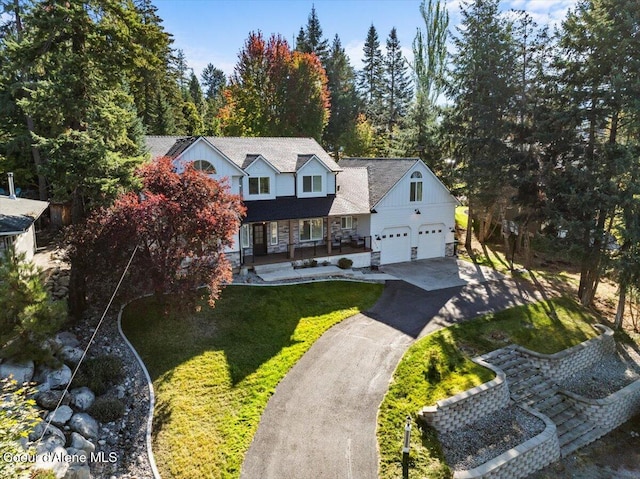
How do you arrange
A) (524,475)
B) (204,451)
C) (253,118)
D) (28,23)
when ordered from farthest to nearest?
(253,118), (28,23), (524,475), (204,451)

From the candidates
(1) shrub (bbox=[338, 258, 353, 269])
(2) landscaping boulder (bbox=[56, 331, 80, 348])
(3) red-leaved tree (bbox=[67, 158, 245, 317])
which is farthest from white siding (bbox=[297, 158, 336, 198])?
(2) landscaping boulder (bbox=[56, 331, 80, 348])

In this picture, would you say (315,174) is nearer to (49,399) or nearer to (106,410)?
(106,410)

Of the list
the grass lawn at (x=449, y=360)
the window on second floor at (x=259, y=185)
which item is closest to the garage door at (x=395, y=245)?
the window on second floor at (x=259, y=185)

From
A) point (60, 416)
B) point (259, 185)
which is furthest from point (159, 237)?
point (259, 185)

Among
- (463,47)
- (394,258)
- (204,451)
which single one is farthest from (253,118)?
(204,451)

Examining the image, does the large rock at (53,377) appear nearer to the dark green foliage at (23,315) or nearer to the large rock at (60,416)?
the dark green foliage at (23,315)

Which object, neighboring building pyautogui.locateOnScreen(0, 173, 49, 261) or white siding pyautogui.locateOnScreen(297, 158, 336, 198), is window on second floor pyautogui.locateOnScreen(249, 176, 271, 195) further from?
neighboring building pyautogui.locateOnScreen(0, 173, 49, 261)

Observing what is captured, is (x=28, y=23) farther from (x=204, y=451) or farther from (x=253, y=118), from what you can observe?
(x=253, y=118)
